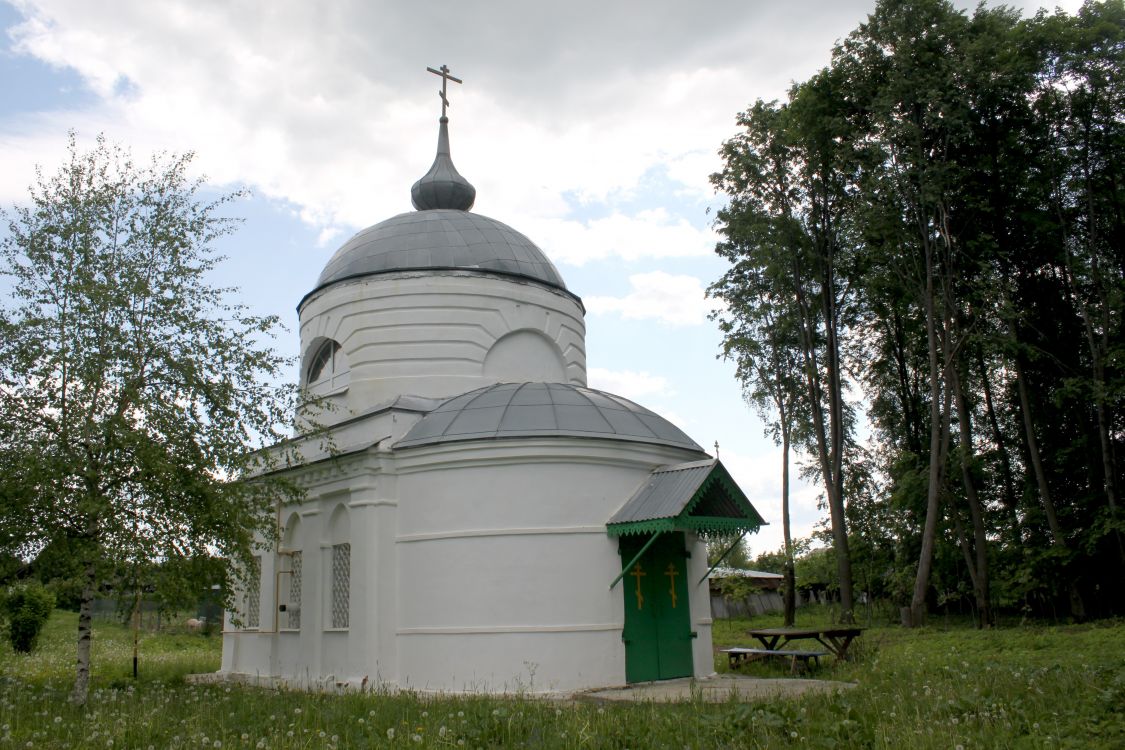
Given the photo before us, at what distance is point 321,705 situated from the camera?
9219 mm

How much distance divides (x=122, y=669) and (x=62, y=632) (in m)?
11.6

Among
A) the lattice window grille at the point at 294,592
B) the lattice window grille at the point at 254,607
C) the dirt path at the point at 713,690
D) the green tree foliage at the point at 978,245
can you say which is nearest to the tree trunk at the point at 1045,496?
the green tree foliage at the point at 978,245

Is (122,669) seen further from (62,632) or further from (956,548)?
(956,548)

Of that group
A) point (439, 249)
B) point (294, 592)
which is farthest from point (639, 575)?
point (439, 249)

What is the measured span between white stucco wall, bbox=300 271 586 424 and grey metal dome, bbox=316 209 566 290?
0.27 metres

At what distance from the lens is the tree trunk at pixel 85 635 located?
972 centimetres

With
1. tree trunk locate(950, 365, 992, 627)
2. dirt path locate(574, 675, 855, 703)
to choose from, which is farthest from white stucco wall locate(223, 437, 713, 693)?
tree trunk locate(950, 365, 992, 627)

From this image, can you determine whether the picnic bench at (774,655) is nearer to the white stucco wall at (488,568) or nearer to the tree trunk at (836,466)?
the white stucco wall at (488,568)

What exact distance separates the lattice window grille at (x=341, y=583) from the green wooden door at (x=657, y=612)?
394cm

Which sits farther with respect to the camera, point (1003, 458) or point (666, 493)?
point (1003, 458)

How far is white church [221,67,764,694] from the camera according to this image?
1153 cm

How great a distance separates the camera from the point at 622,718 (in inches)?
306

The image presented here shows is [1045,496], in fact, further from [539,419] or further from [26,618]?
[26,618]

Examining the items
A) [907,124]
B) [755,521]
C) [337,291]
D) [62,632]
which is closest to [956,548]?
[907,124]
